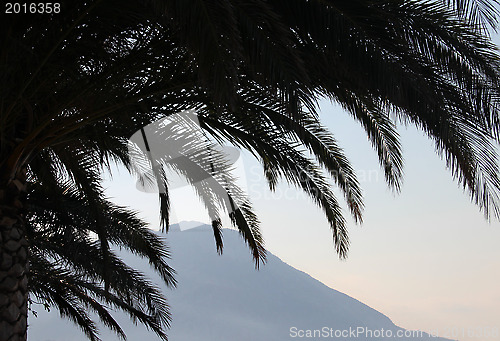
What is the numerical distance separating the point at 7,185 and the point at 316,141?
321 centimetres

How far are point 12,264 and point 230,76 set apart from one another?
263 cm

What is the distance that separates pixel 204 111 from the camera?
19.4 feet

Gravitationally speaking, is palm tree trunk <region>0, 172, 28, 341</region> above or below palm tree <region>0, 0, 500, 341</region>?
below

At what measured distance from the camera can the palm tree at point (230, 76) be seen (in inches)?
143

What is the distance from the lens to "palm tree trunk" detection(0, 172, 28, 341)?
4566 millimetres

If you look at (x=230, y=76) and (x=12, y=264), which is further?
(x=12, y=264)

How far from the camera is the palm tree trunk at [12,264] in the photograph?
180 inches

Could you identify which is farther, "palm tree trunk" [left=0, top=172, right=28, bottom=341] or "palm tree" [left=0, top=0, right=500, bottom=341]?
"palm tree trunk" [left=0, top=172, right=28, bottom=341]

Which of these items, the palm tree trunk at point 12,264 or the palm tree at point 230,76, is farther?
the palm tree trunk at point 12,264

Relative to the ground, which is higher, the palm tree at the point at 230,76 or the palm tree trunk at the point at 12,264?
the palm tree at the point at 230,76

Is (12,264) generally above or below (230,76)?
below

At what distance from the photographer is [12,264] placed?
4703 mm

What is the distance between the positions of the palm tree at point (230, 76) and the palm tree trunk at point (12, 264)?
1 cm

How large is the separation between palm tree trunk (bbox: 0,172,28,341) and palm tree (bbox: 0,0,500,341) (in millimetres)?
11
